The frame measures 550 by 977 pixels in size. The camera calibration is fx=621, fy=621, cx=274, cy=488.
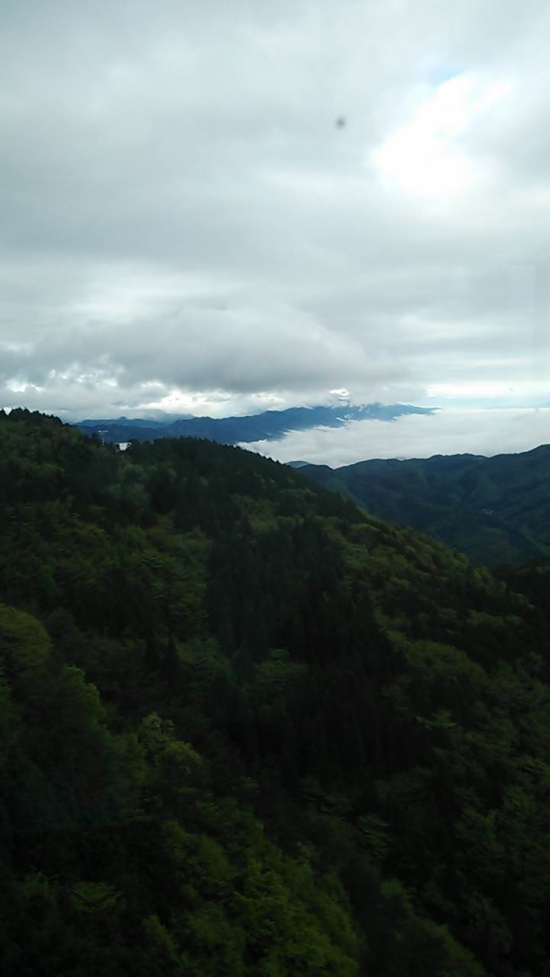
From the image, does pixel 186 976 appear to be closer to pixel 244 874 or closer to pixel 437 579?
pixel 244 874

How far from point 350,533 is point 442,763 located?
1640 inches

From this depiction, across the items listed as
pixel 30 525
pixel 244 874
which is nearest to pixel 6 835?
pixel 244 874

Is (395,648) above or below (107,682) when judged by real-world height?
below

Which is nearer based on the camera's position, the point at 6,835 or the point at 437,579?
the point at 6,835

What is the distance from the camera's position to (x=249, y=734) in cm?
4294

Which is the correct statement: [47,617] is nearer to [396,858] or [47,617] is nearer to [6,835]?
[6,835]

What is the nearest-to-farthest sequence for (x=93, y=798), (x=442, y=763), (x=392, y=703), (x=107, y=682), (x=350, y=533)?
(x=93, y=798), (x=107, y=682), (x=442, y=763), (x=392, y=703), (x=350, y=533)

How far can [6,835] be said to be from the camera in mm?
19672

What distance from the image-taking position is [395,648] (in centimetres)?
5997

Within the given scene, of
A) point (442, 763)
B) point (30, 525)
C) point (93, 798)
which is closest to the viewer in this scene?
point (93, 798)

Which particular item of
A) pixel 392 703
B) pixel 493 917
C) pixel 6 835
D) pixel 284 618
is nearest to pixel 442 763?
pixel 392 703

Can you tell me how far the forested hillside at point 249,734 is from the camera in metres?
21.0

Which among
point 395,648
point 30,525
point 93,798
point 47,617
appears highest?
point 30,525

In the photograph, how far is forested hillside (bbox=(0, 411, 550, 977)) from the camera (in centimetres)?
2100
